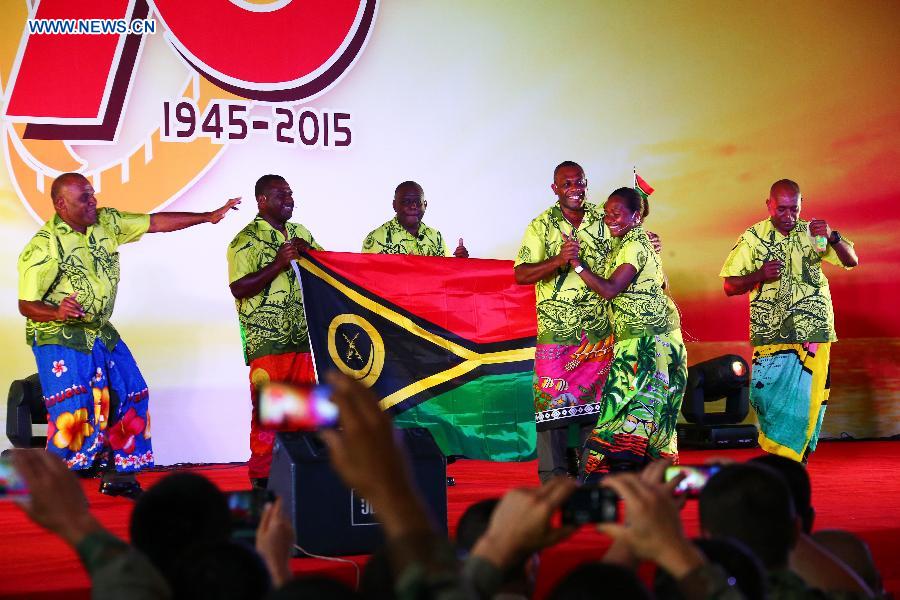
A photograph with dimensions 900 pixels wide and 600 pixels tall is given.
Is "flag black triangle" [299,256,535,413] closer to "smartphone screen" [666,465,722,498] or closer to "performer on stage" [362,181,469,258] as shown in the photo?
"performer on stage" [362,181,469,258]

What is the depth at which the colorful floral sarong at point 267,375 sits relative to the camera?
19.4 feet

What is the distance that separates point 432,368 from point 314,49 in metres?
2.85

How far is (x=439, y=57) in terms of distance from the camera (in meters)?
8.10

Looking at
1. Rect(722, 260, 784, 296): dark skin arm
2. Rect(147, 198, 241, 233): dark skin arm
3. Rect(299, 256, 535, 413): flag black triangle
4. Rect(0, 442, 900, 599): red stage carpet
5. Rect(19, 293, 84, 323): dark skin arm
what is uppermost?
Rect(147, 198, 241, 233): dark skin arm

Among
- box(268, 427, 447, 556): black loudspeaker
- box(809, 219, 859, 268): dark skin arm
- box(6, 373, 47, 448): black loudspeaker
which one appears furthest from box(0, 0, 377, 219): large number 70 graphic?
box(268, 427, 447, 556): black loudspeaker

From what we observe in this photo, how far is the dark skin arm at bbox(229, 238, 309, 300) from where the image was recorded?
6027 mm

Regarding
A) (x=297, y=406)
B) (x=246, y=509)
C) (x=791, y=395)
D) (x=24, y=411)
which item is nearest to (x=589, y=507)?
(x=297, y=406)

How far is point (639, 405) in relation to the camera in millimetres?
5754

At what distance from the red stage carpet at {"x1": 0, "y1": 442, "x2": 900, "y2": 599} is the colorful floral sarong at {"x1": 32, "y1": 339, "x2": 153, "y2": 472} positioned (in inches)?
9.8

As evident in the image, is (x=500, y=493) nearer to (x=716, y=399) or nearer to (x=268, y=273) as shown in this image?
(x=268, y=273)

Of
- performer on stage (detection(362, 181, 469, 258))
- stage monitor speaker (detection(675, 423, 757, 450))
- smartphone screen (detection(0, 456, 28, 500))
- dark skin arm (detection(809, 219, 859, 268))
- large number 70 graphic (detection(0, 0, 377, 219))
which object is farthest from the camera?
stage monitor speaker (detection(675, 423, 757, 450))

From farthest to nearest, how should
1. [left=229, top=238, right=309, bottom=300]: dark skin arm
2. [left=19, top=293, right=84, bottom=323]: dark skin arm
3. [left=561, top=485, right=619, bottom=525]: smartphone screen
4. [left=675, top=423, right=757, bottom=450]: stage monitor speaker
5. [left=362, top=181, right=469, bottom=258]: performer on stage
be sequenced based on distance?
[left=675, top=423, right=757, bottom=450]: stage monitor speaker
[left=362, top=181, right=469, bottom=258]: performer on stage
[left=229, top=238, right=309, bottom=300]: dark skin arm
[left=19, top=293, right=84, bottom=323]: dark skin arm
[left=561, top=485, right=619, bottom=525]: smartphone screen

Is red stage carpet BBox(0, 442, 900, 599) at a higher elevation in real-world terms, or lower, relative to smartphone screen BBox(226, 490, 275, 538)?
lower

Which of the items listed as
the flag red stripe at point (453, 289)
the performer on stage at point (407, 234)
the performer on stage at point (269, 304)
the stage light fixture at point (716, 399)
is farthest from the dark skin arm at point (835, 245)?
the performer on stage at point (269, 304)
